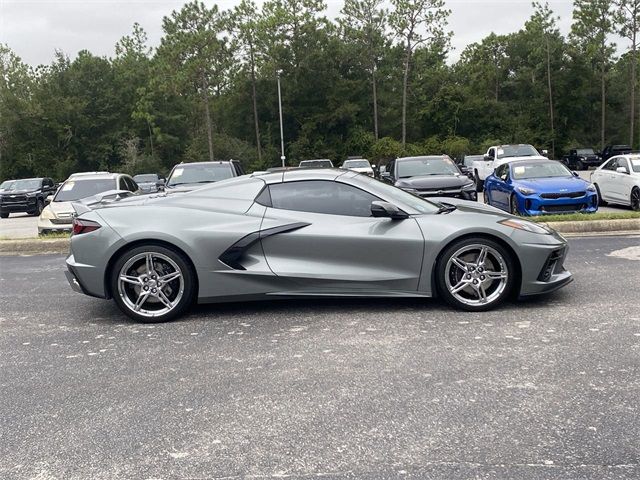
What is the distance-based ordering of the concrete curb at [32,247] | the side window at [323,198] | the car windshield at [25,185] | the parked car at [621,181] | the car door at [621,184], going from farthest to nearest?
the car windshield at [25,185] < the car door at [621,184] < the parked car at [621,181] < the concrete curb at [32,247] < the side window at [323,198]

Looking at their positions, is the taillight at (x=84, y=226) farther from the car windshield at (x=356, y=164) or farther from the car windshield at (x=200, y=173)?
the car windshield at (x=356, y=164)

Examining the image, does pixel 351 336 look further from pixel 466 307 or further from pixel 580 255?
pixel 580 255

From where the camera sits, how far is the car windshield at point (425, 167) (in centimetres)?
1485

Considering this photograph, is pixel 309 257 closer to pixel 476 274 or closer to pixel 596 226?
pixel 476 274

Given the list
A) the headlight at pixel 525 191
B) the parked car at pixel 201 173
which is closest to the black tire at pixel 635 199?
the headlight at pixel 525 191

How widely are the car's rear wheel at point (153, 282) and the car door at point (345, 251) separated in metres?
0.81

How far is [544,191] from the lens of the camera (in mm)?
12391

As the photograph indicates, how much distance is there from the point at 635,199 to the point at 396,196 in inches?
421

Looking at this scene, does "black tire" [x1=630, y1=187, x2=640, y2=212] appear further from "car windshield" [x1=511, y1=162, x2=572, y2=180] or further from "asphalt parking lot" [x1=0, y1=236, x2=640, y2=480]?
"asphalt parking lot" [x1=0, y1=236, x2=640, y2=480]

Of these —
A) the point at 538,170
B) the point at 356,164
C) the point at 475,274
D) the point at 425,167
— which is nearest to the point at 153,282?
the point at 475,274

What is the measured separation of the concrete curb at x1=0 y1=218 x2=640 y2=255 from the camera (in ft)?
35.2

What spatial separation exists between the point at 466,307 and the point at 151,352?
276 centimetres

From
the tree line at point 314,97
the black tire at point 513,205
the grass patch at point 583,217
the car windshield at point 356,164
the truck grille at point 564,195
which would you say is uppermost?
the tree line at point 314,97

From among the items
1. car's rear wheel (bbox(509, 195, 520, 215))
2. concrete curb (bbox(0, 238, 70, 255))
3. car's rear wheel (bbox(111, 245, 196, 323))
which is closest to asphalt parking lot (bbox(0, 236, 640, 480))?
car's rear wheel (bbox(111, 245, 196, 323))
